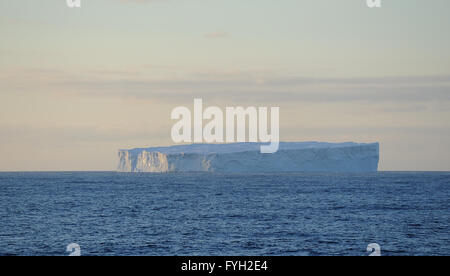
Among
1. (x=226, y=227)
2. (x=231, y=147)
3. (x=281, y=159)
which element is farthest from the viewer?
(x=231, y=147)

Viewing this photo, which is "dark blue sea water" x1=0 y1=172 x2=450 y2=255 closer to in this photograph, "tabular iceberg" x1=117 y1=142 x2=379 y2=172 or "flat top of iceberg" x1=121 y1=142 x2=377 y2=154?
"tabular iceberg" x1=117 y1=142 x2=379 y2=172

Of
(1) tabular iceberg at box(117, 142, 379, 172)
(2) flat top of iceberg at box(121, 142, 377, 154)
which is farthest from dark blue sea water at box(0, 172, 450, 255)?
(2) flat top of iceberg at box(121, 142, 377, 154)

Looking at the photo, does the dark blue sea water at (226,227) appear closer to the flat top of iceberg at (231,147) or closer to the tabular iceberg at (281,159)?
the tabular iceberg at (281,159)

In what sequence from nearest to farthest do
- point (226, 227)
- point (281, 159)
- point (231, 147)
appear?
point (226, 227) < point (281, 159) < point (231, 147)

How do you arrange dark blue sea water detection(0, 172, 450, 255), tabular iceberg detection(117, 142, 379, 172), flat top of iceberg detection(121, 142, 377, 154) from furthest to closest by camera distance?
flat top of iceberg detection(121, 142, 377, 154) < tabular iceberg detection(117, 142, 379, 172) < dark blue sea water detection(0, 172, 450, 255)

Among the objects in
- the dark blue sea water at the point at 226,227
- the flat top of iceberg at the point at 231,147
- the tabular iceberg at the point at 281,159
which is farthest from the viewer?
the flat top of iceberg at the point at 231,147

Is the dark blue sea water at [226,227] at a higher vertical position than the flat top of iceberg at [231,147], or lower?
lower

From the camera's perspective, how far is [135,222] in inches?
1212

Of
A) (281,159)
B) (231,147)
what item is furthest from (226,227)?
(231,147)

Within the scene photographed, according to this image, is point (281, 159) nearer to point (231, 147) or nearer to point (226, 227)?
point (231, 147)

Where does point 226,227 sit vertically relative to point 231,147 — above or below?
below

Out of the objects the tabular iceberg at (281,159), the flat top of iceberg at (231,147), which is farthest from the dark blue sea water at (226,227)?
the flat top of iceberg at (231,147)
